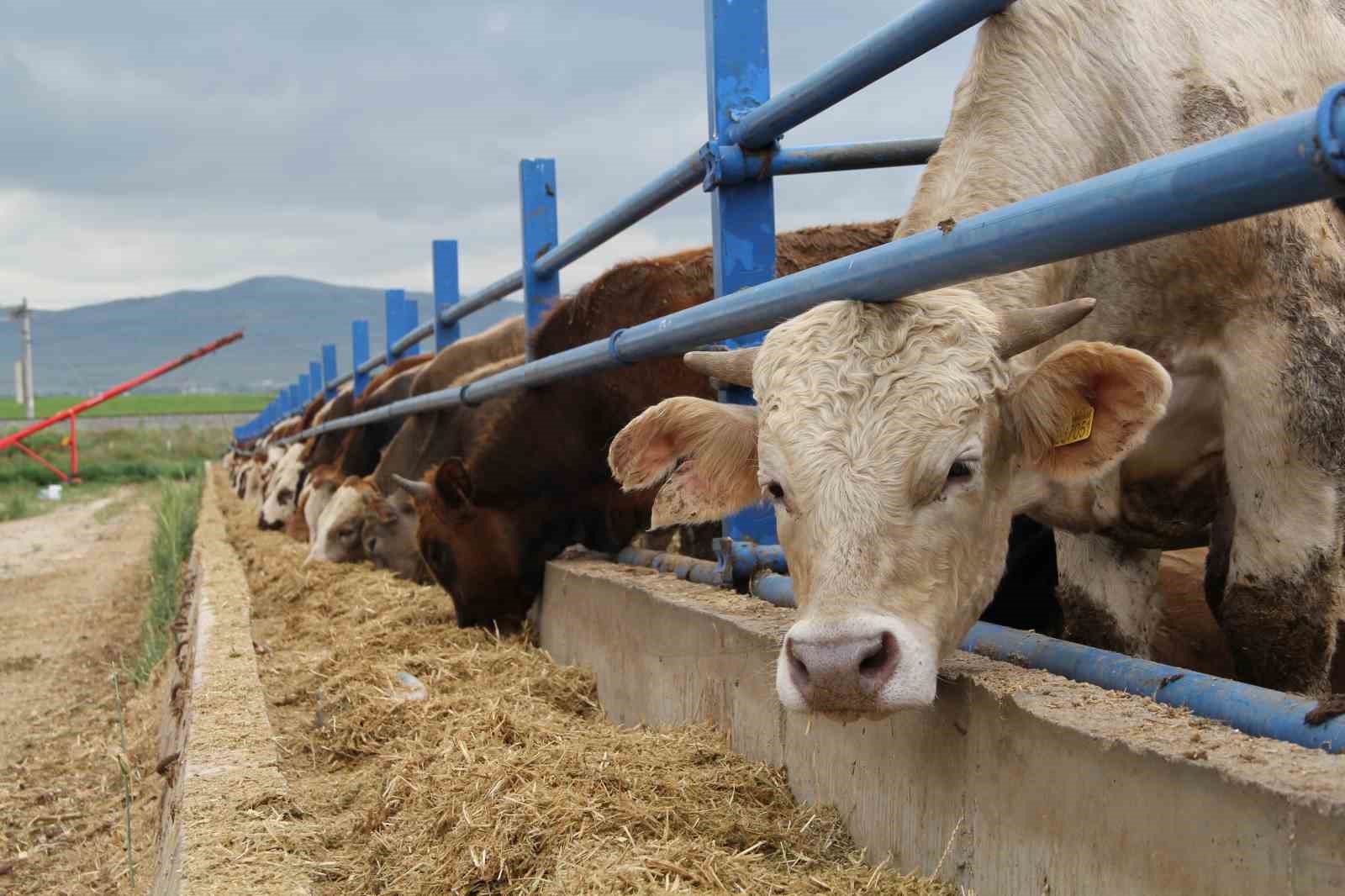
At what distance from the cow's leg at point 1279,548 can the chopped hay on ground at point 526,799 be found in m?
1.13

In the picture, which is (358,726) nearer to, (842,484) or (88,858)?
(88,858)

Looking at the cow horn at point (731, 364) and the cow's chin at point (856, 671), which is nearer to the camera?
the cow's chin at point (856, 671)

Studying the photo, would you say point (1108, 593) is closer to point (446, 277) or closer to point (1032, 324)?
point (1032, 324)

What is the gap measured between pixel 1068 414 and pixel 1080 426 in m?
0.03

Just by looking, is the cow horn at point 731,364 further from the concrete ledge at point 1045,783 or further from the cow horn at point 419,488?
the cow horn at point 419,488

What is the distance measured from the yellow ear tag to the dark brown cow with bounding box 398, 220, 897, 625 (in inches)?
125

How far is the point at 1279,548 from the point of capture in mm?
2750

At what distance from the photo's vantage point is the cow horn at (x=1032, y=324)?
2.24 metres

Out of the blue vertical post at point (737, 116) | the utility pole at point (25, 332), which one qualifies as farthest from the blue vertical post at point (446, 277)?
the utility pole at point (25, 332)

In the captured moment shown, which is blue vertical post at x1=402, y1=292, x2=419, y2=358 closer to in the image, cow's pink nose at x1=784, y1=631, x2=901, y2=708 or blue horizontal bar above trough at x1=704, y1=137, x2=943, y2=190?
blue horizontal bar above trough at x1=704, y1=137, x2=943, y2=190

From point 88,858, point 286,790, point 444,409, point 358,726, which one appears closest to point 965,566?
point 286,790

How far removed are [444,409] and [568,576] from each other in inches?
116

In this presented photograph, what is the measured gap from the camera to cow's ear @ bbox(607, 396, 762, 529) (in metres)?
2.60

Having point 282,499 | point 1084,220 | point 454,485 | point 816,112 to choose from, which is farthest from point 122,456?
point 1084,220
